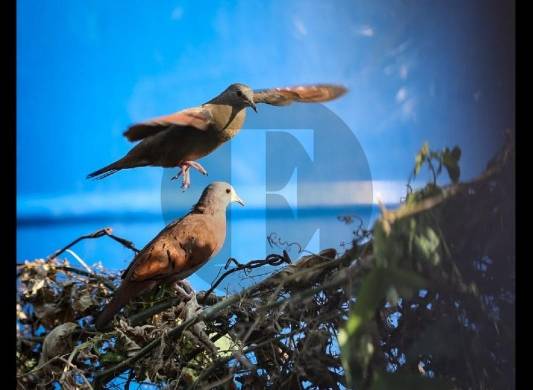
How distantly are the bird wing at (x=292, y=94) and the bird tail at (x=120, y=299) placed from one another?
355 mm

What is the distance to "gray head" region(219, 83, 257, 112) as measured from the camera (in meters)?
1.17

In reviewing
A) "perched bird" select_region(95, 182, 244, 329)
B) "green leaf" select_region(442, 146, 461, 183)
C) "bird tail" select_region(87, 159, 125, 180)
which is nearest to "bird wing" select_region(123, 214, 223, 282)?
"perched bird" select_region(95, 182, 244, 329)

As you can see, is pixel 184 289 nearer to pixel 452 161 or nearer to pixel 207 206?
pixel 207 206

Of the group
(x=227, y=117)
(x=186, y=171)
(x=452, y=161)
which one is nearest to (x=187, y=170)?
(x=186, y=171)

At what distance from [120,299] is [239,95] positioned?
1.25ft

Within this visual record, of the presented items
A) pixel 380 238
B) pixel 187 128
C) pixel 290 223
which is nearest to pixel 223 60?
pixel 187 128

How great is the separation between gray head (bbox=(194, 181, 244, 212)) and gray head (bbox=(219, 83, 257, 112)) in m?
0.14

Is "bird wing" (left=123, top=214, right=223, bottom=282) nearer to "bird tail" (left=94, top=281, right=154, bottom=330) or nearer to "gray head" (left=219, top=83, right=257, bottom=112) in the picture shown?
"bird tail" (left=94, top=281, right=154, bottom=330)

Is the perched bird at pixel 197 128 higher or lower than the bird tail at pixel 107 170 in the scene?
higher

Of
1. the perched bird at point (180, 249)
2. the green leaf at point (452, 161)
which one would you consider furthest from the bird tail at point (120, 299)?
the green leaf at point (452, 161)

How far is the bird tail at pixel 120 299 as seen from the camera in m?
1.15

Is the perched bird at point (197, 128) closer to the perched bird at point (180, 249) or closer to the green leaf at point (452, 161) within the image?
the perched bird at point (180, 249)

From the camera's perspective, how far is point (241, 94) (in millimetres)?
1173
